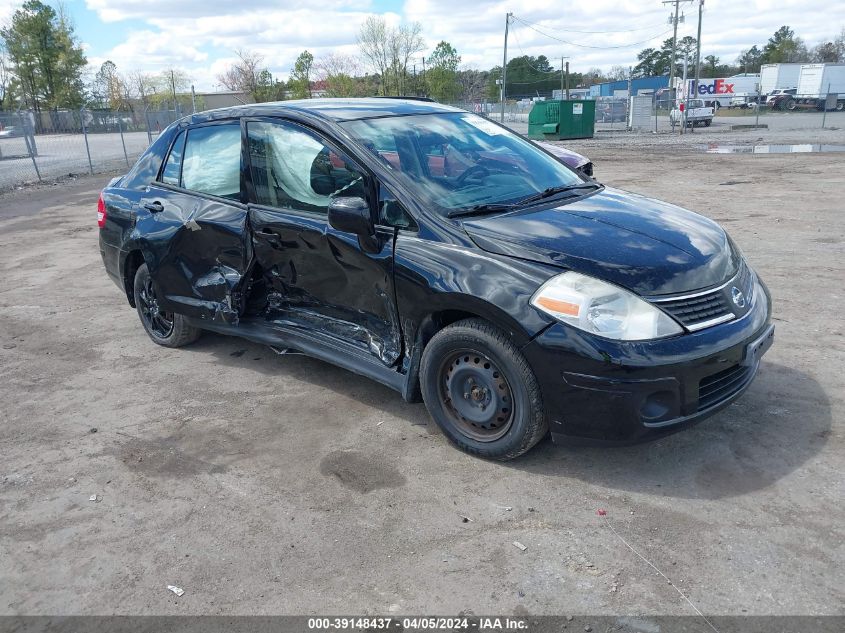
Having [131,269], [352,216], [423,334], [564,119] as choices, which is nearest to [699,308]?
[423,334]

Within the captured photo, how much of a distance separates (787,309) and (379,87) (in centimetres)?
5648

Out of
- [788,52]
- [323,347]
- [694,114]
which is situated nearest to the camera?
[323,347]

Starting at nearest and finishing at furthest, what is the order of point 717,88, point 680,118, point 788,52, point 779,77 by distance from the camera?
1. point 680,118
2. point 779,77
3. point 717,88
4. point 788,52

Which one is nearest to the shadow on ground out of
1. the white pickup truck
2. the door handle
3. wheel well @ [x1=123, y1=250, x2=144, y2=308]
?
the door handle

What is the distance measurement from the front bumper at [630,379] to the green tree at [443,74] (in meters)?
61.4

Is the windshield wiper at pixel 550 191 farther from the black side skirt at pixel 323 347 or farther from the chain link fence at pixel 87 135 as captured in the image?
the chain link fence at pixel 87 135

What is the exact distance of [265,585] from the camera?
9.07 ft

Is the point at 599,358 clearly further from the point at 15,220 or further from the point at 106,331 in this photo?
the point at 15,220

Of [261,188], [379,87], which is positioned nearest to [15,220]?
[261,188]

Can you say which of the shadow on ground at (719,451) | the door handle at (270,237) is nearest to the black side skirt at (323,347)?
the shadow on ground at (719,451)

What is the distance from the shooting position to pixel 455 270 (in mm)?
3406

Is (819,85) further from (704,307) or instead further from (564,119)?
(704,307)

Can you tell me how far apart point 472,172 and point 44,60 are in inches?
2752

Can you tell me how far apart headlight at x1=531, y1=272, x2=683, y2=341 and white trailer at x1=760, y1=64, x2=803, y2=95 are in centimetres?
6021
